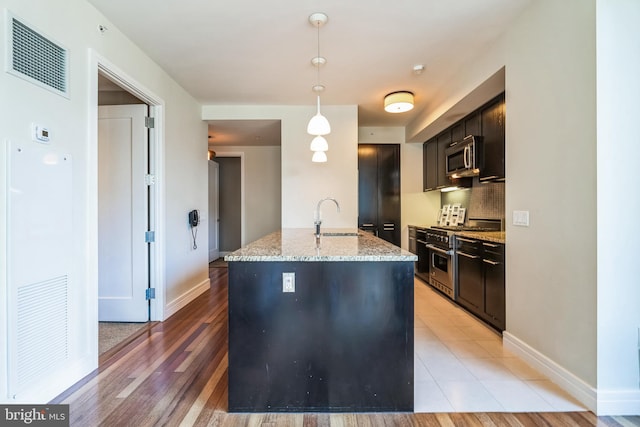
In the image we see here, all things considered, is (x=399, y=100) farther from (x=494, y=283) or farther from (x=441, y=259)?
(x=494, y=283)

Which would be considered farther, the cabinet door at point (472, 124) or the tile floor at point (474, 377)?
the cabinet door at point (472, 124)

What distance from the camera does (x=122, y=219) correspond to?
322cm

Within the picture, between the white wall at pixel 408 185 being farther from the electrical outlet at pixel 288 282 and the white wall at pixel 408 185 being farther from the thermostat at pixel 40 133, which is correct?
the thermostat at pixel 40 133

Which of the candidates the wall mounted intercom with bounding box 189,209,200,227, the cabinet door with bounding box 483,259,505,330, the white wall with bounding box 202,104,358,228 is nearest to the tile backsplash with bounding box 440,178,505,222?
the cabinet door with bounding box 483,259,505,330

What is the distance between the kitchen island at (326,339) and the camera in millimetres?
1742

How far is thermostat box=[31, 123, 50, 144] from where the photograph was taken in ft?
5.83

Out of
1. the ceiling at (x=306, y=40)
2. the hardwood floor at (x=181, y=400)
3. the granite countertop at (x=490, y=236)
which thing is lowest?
the hardwood floor at (x=181, y=400)

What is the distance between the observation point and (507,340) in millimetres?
2586

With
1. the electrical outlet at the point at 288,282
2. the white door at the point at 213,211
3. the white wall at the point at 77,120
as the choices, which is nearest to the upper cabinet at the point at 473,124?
the electrical outlet at the point at 288,282

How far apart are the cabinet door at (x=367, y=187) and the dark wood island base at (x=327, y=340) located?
12.2 feet

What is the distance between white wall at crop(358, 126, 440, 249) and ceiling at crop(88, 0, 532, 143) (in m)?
1.65

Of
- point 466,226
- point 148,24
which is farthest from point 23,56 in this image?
point 466,226

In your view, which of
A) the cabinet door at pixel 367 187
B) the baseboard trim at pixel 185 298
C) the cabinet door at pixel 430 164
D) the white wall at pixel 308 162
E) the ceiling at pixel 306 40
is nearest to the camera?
the ceiling at pixel 306 40

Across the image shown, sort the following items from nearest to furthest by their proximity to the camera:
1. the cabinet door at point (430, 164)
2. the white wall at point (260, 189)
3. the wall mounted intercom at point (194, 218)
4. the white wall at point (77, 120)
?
the white wall at point (77, 120), the wall mounted intercom at point (194, 218), the cabinet door at point (430, 164), the white wall at point (260, 189)
